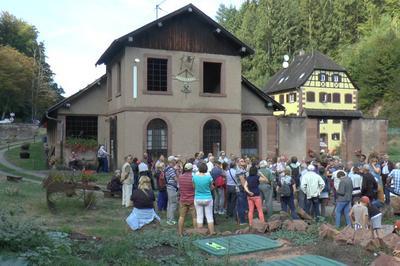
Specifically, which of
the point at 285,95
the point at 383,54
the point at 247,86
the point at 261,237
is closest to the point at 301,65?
the point at 285,95

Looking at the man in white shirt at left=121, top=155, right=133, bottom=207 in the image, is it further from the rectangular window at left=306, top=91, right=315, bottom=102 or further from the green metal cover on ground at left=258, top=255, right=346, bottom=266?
the rectangular window at left=306, top=91, right=315, bottom=102

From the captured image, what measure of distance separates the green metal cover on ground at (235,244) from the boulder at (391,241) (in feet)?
6.50

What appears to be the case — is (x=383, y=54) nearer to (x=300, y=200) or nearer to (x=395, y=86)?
(x=395, y=86)

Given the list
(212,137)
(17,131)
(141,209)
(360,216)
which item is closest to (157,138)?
(212,137)

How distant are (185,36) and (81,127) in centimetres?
792

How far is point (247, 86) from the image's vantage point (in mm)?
26516

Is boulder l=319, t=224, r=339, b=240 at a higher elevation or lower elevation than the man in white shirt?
lower

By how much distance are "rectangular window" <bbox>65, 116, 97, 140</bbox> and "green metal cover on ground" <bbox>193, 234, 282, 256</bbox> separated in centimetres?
1803

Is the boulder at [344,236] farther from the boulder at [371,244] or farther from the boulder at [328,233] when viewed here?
the boulder at [371,244]

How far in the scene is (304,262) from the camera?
8078 millimetres

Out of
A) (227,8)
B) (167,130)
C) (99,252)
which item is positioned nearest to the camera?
(99,252)

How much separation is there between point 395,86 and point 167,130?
39.5 meters

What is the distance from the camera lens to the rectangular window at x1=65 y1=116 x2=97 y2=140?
26.2 meters

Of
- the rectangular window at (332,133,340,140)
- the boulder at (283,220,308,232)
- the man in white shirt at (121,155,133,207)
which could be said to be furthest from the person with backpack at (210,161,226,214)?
the rectangular window at (332,133,340,140)
